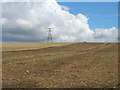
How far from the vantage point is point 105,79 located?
54.1ft

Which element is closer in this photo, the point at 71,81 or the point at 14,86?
the point at 14,86

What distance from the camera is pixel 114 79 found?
53.7ft

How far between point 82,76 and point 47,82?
3.32 m

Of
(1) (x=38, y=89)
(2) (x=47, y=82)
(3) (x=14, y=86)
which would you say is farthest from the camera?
(2) (x=47, y=82)

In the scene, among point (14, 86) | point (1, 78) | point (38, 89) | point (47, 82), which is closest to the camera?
point (38, 89)

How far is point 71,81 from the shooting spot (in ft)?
52.4

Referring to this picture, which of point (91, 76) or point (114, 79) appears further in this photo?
point (91, 76)

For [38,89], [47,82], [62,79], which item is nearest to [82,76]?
[62,79]

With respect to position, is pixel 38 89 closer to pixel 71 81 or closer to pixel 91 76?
pixel 71 81

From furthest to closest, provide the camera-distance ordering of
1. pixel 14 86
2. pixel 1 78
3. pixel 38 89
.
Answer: pixel 1 78
pixel 14 86
pixel 38 89

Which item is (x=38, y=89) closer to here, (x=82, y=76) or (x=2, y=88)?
(x=2, y=88)

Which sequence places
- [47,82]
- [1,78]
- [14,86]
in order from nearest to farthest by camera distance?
[14,86]
[47,82]
[1,78]

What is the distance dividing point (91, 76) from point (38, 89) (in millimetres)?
5499

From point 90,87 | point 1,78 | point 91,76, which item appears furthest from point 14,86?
point 91,76
